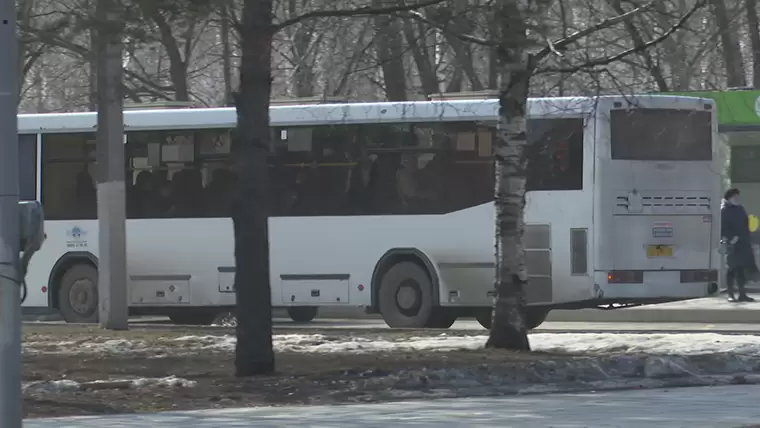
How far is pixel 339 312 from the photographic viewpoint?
26.1 m

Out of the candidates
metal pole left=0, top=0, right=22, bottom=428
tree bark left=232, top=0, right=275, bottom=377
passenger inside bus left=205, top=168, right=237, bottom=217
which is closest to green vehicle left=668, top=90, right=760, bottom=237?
passenger inside bus left=205, top=168, right=237, bottom=217

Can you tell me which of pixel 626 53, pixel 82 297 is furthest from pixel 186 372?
pixel 82 297

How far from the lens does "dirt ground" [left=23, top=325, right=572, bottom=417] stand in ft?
38.7

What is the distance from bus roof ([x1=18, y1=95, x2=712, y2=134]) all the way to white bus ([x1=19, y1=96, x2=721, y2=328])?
2 centimetres

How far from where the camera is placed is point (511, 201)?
14.8 meters

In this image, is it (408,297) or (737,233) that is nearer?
(408,297)

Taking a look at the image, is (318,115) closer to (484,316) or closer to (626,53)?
(484,316)

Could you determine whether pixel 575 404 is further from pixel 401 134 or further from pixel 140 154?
pixel 140 154

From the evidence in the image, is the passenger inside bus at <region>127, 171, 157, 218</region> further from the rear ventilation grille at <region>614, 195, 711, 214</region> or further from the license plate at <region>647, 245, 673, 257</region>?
the license plate at <region>647, 245, 673, 257</region>

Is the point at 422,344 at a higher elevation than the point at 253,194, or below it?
below

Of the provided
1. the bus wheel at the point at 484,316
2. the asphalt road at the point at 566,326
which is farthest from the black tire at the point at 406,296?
the bus wheel at the point at 484,316

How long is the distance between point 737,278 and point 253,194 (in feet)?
46.3

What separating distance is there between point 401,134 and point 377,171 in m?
0.60

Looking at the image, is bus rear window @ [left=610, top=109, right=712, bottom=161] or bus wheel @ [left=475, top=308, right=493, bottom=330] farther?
bus wheel @ [left=475, top=308, right=493, bottom=330]
